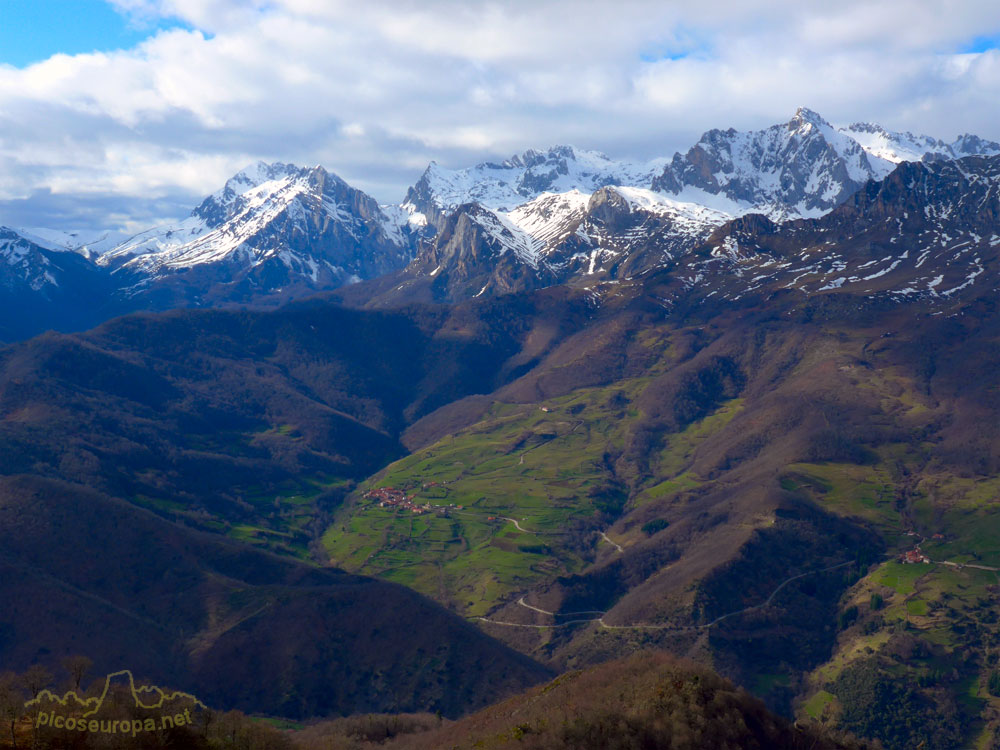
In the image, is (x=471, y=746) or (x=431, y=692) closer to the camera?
(x=471, y=746)

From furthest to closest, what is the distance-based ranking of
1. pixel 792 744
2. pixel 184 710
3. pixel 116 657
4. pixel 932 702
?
1. pixel 932 702
2. pixel 116 657
3. pixel 792 744
4. pixel 184 710

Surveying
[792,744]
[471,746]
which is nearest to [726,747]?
[792,744]

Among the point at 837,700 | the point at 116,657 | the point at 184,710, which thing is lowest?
the point at 837,700

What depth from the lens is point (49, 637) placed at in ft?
601

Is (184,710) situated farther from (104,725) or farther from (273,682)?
(273,682)

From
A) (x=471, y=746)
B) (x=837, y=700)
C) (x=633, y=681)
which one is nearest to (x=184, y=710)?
(x=471, y=746)

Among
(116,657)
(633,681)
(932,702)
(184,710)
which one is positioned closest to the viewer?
(184,710)

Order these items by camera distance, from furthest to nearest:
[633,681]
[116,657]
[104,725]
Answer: [116,657] → [633,681] → [104,725]

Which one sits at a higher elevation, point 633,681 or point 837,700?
point 633,681

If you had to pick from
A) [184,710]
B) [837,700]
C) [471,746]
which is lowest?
[837,700]

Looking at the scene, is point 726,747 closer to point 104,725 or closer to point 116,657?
point 104,725

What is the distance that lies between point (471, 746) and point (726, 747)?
101ft

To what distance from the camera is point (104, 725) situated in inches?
3430

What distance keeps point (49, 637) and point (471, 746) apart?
11202 centimetres
